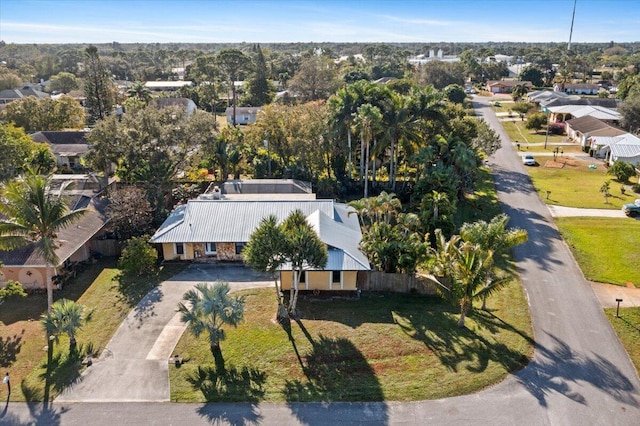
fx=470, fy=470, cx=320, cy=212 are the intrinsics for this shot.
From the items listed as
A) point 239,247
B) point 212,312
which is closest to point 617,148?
point 239,247

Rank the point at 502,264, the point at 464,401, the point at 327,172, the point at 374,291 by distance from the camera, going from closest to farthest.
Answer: the point at 464,401 < the point at 374,291 < the point at 502,264 < the point at 327,172

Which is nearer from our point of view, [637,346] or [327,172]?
[637,346]

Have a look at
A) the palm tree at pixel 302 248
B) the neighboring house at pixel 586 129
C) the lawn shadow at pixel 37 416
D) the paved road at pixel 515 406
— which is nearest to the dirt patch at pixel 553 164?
the neighboring house at pixel 586 129

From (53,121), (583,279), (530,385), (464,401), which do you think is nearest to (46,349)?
(464,401)

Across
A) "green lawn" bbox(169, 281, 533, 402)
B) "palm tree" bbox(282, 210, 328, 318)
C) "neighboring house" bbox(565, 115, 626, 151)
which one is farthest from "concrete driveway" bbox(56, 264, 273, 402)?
"neighboring house" bbox(565, 115, 626, 151)

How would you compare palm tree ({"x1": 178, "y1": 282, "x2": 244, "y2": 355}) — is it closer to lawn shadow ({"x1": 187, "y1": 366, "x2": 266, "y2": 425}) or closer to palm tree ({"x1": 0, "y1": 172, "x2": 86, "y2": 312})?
lawn shadow ({"x1": 187, "y1": 366, "x2": 266, "y2": 425})

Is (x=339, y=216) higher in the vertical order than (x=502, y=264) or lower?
higher

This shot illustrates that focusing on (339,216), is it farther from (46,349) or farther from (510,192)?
(510,192)

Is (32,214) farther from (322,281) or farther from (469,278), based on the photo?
(469,278)
